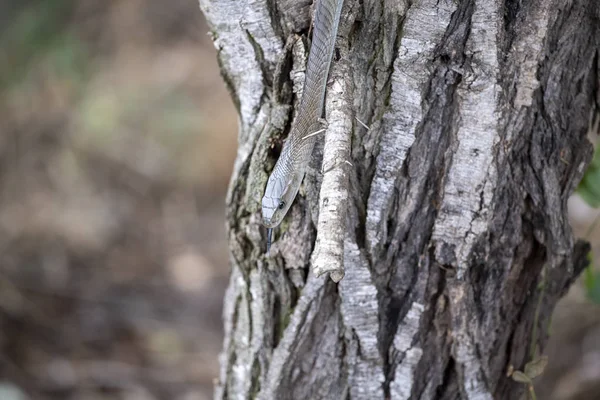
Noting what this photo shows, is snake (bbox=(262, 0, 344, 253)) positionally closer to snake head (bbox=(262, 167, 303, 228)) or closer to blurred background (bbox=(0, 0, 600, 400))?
snake head (bbox=(262, 167, 303, 228))

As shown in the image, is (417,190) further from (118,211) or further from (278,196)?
(118,211)

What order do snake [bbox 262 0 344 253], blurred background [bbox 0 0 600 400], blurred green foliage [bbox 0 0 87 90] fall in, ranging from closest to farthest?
snake [bbox 262 0 344 253] → blurred background [bbox 0 0 600 400] → blurred green foliage [bbox 0 0 87 90]

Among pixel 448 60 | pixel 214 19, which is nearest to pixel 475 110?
pixel 448 60

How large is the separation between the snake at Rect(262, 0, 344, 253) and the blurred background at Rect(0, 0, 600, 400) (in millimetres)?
1874

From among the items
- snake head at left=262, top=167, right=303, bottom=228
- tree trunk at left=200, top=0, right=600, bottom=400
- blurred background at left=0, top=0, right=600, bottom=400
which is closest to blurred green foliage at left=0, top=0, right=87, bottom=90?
blurred background at left=0, top=0, right=600, bottom=400

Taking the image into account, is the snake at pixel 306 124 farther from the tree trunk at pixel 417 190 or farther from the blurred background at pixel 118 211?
the blurred background at pixel 118 211

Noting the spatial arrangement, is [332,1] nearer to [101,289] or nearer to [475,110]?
[475,110]

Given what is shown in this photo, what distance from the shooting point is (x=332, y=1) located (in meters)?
1.09

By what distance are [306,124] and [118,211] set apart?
3.47m

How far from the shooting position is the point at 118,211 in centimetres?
434

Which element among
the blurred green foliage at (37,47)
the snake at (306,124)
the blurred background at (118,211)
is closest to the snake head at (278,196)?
the snake at (306,124)

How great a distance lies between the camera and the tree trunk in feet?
3.82

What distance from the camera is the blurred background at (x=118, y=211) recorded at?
326 centimetres

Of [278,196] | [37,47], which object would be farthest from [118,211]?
[278,196]
